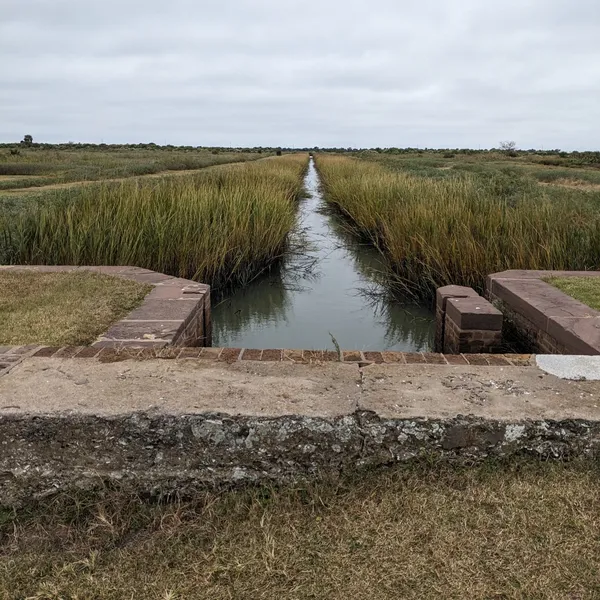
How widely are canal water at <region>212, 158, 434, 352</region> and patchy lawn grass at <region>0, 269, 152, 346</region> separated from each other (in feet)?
4.84

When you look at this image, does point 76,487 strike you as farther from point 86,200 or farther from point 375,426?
point 86,200

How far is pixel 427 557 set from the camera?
6.07 ft

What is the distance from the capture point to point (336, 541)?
6.44 feet

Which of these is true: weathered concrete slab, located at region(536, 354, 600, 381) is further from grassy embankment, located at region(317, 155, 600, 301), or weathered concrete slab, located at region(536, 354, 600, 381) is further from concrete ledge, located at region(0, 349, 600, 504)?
grassy embankment, located at region(317, 155, 600, 301)

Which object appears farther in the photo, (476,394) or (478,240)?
(478,240)

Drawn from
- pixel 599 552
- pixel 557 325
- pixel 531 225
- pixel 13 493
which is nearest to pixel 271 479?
pixel 13 493

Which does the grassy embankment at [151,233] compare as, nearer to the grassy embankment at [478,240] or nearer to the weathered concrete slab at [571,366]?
the grassy embankment at [478,240]

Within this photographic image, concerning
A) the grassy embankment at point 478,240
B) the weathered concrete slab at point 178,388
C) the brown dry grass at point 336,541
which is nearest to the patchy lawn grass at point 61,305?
the weathered concrete slab at point 178,388

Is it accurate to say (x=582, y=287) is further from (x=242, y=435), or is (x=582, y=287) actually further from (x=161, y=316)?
(x=242, y=435)

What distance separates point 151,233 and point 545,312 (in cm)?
441

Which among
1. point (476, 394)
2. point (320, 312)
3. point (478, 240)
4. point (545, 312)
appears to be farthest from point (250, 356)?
point (478, 240)

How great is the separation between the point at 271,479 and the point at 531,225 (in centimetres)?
575

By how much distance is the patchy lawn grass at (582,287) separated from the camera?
4.47 meters

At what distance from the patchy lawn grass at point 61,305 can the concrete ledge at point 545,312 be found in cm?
294
